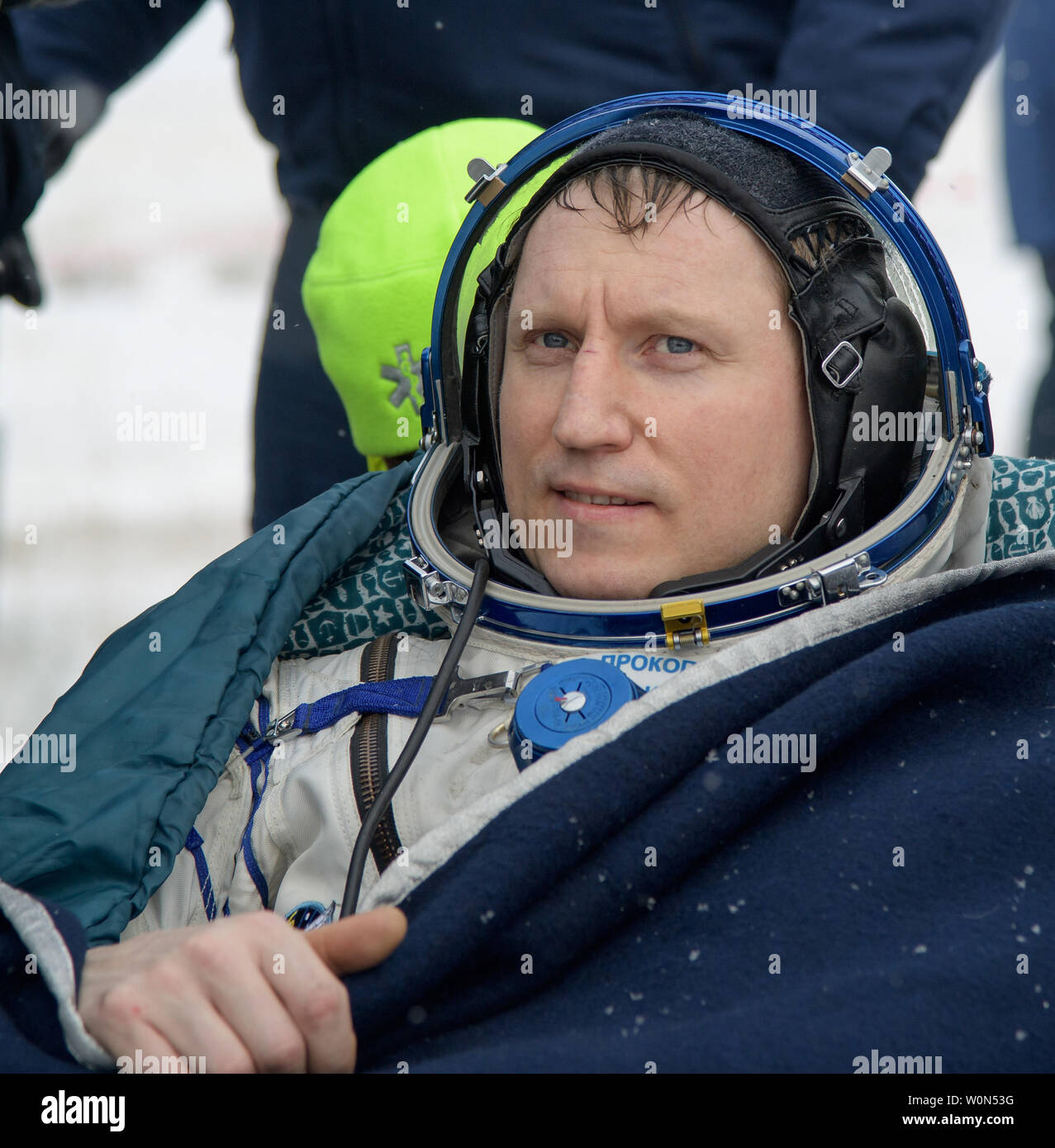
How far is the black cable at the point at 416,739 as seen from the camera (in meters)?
1.15

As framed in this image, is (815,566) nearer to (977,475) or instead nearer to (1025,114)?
(977,475)

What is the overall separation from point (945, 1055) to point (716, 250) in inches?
31.9

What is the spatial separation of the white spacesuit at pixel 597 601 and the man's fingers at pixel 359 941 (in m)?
0.28

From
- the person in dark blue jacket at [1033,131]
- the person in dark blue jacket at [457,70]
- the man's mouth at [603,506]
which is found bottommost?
the man's mouth at [603,506]

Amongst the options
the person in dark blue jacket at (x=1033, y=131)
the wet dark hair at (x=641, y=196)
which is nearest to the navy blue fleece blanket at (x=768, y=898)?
the wet dark hair at (x=641, y=196)

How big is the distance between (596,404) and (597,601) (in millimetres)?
199

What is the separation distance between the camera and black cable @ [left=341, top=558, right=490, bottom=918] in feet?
3.78

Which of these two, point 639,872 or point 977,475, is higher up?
point 977,475

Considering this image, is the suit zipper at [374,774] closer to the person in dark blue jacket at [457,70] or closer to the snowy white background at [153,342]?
the person in dark blue jacket at [457,70]

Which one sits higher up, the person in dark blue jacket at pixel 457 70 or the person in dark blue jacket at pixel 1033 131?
the person in dark blue jacket at pixel 1033 131

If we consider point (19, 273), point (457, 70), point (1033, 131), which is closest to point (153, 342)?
point (1033, 131)

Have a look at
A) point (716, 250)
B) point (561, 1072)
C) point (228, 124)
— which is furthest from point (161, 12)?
point (228, 124)

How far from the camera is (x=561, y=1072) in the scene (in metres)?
0.88

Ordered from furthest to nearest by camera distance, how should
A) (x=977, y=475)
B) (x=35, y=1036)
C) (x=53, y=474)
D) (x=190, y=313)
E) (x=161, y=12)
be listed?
(x=190, y=313) < (x=53, y=474) < (x=161, y=12) < (x=977, y=475) < (x=35, y=1036)
